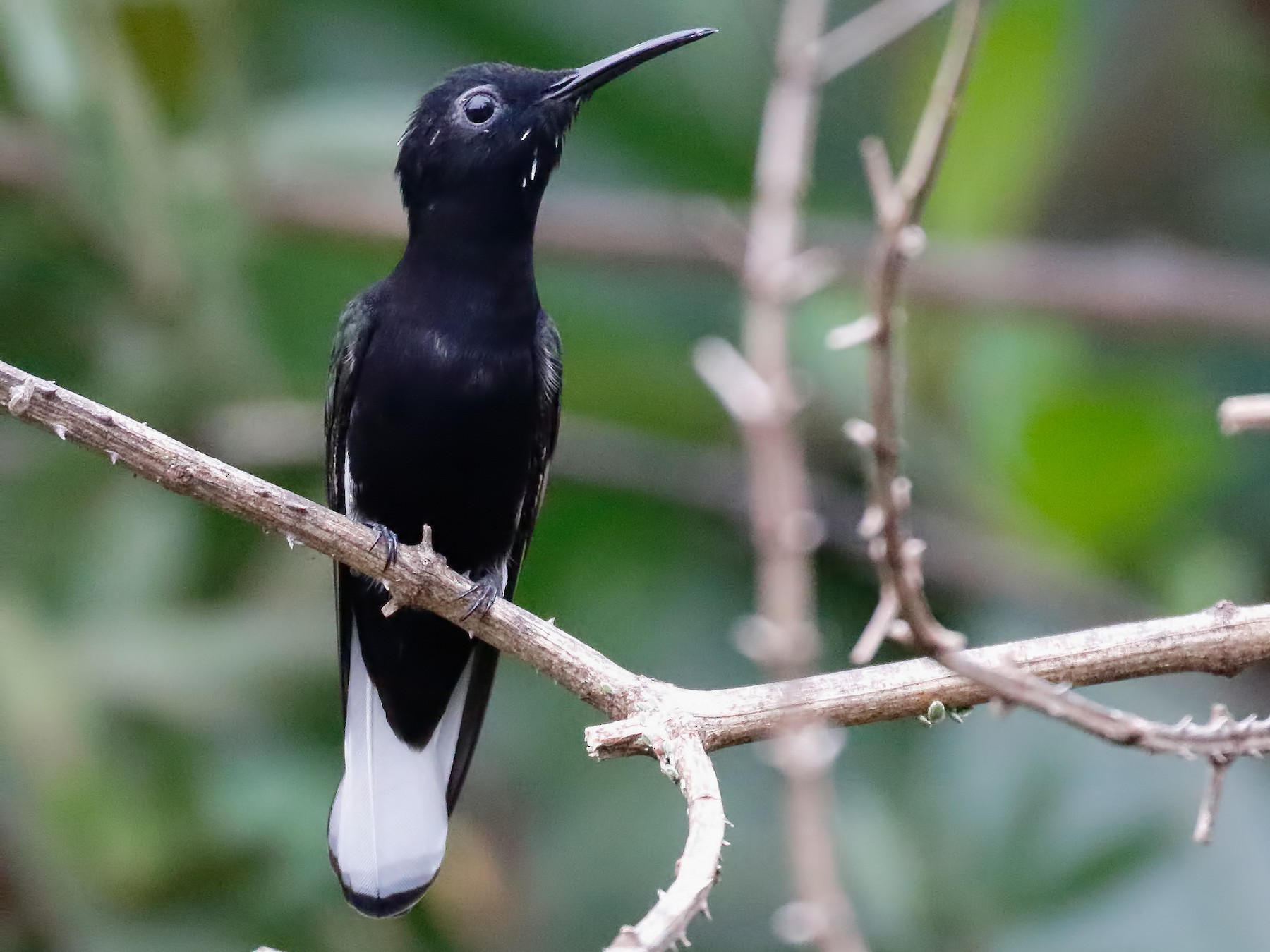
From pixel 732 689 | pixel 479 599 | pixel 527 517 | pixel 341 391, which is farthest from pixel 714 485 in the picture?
pixel 732 689

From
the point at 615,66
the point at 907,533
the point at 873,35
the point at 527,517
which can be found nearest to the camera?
the point at 907,533

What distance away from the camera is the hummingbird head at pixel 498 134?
3.96 metres

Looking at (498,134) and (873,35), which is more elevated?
(498,134)

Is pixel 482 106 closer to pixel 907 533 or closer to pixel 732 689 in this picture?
pixel 732 689

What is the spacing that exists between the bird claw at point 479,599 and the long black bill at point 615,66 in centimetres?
114

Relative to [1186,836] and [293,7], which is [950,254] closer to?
[1186,836]

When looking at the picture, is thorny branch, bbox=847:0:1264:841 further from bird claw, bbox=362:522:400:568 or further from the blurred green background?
the blurred green background

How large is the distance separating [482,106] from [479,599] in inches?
48.9

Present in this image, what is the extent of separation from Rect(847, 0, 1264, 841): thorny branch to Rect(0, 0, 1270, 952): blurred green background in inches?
103

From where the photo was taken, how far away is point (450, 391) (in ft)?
12.6

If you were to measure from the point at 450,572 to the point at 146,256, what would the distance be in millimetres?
2378

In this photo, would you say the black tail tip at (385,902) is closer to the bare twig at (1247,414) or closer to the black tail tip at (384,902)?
the black tail tip at (384,902)

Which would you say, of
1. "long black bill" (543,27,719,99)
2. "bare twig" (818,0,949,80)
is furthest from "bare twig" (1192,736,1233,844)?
Answer: "long black bill" (543,27,719,99)

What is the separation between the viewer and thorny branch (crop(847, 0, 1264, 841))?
1731mm
